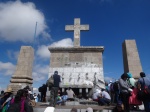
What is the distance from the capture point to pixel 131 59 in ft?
40.4

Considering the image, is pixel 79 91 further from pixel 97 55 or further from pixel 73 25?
pixel 73 25

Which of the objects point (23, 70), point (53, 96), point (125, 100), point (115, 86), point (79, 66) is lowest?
point (125, 100)

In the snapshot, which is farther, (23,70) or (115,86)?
(23,70)

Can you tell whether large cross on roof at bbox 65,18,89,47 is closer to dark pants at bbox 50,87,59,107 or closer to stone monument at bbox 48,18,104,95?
stone monument at bbox 48,18,104,95

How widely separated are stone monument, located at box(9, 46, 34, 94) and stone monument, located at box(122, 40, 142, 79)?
24.0 feet

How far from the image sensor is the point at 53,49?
12.7m

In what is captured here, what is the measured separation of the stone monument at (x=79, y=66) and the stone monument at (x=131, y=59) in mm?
1914

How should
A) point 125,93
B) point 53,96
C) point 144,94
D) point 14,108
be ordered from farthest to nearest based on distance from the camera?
point 53,96, point 125,93, point 144,94, point 14,108

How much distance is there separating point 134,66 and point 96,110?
705 cm

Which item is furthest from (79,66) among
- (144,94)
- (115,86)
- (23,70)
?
(144,94)

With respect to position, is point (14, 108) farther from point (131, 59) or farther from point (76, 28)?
point (76, 28)

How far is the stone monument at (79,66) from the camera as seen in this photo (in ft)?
38.2

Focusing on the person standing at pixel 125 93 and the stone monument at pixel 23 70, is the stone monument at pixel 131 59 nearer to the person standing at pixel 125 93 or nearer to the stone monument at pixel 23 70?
the person standing at pixel 125 93

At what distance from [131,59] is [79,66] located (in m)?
3.82
